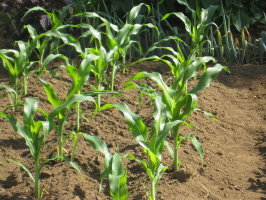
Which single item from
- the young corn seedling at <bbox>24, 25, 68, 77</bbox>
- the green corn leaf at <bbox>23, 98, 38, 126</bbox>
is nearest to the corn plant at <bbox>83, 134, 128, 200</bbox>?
the green corn leaf at <bbox>23, 98, 38, 126</bbox>

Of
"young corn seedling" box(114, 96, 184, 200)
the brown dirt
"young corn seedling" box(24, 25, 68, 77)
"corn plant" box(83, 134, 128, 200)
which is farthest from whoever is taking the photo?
"young corn seedling" box(24, 25, 68, 77)

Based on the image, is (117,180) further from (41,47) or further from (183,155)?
(41,47)

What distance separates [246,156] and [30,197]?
5.20 feet

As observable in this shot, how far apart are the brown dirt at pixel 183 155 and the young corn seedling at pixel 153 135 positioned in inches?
8.0

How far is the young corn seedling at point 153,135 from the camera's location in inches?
111

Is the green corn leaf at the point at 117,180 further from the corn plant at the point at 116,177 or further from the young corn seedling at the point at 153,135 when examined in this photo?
the young corn seedling at the point at 153,135

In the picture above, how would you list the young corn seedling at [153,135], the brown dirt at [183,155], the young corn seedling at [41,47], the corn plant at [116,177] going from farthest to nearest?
the young corn seedling at [41,47] → the brown dirt at [183,155] → the young corn seedling at [153,135] → the corn plant at [116,177]

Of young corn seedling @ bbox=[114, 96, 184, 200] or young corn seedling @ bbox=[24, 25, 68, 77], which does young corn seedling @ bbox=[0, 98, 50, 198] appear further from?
young corn seedling @ bbox=[24, 25, 68, 77]

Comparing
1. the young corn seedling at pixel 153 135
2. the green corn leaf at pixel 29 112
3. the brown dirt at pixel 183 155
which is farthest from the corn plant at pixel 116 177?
the green corn leaf at pixel 29 112

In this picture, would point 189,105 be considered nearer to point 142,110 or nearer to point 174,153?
point 174,153

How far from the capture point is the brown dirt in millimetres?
3084

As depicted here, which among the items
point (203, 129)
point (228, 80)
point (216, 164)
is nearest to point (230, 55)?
point (228, 80)

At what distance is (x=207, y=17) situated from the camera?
A: 4.80 m

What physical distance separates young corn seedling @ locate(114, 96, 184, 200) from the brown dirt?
0.20m
